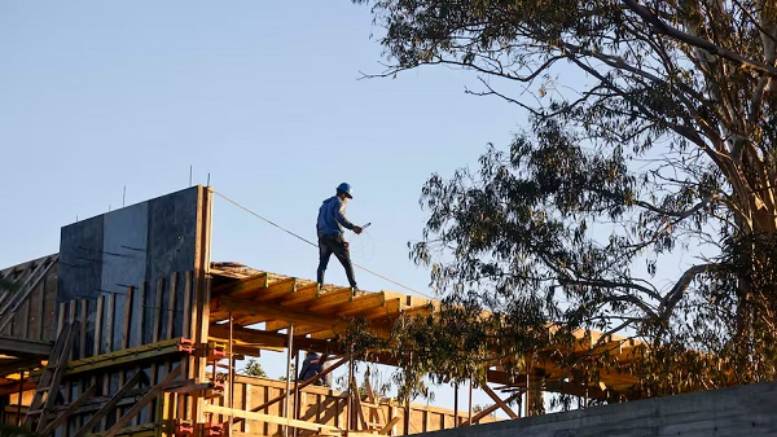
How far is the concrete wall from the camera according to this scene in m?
14.8

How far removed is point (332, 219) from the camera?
26703mm

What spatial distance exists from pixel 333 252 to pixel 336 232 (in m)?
0.35

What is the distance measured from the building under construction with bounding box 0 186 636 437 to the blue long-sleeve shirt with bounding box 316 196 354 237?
43.9 inches

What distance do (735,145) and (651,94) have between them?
1.54 m

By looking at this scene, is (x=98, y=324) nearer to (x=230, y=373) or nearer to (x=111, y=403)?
(x=111, y=403)

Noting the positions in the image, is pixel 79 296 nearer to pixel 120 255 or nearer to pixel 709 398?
pixel 120 255

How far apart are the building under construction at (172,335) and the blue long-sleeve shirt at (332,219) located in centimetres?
112

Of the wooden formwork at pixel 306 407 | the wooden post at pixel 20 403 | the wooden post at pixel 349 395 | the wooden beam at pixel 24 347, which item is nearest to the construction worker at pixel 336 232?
the wooden post at pixel 349 395

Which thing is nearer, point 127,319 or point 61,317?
point 127,319

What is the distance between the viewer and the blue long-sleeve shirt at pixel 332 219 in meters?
26.5

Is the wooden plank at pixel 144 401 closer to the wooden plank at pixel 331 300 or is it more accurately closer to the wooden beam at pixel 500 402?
the wooden plank at pixel 331 300

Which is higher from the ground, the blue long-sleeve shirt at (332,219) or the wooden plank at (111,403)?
the blue long-sleeve shirt at (332,219)

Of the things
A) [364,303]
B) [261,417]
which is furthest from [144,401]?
[364,303]

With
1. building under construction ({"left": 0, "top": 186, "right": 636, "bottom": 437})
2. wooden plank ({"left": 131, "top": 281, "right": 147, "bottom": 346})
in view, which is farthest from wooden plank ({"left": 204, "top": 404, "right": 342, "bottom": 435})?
wooden plank ({"left": 131, "top": 281, "right": 147, "bottom": 346})
